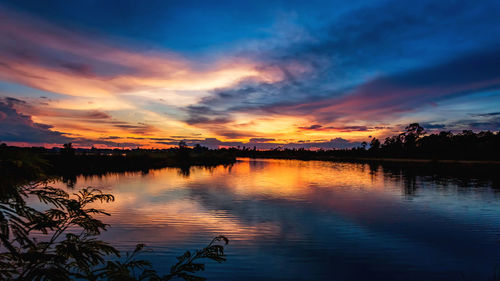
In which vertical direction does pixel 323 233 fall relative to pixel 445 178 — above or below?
below

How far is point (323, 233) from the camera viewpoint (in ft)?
55.5

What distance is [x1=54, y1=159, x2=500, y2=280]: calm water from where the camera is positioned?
39.1ft

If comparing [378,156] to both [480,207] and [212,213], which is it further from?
[212,213]

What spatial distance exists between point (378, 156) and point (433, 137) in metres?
30.0

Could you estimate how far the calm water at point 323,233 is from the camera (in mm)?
11914

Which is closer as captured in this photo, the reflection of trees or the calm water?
the calm water

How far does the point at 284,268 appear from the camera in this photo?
11.9m

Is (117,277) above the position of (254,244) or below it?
above

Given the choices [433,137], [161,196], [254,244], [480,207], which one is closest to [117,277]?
[254,244]

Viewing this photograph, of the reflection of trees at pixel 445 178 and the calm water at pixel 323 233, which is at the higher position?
the reflection of trees at pixel 445 178

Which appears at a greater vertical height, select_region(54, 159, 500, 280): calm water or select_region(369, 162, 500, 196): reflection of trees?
select_region(369, 162, 500, 196): reflection of trees

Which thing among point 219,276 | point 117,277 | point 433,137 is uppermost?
point 433,137

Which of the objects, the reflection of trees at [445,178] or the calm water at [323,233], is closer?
the calm water at [323,233]

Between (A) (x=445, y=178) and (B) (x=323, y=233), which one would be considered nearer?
(B) (x=323, y=233)
